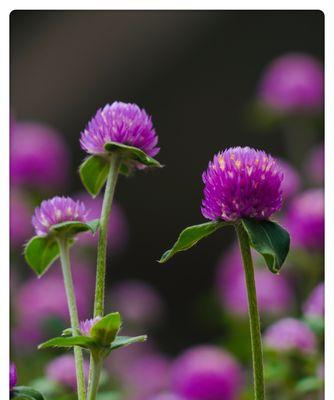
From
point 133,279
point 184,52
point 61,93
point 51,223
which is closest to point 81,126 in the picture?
point 61,93

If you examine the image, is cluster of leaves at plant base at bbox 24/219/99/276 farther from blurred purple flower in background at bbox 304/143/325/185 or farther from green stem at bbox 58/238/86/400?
blurred purple flower in background at bbox 304/143/325/185

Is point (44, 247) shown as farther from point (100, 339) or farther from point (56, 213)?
Answer: point (100, 339)

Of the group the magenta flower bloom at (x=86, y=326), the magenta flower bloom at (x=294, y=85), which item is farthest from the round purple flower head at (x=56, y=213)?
the magenta flower bloom at (x=294, y=85)

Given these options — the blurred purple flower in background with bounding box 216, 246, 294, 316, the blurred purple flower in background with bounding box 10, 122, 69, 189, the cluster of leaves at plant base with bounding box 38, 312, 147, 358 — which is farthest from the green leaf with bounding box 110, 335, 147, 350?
the blurred purple flower in background with bounding box 10, 122, 69, 189
